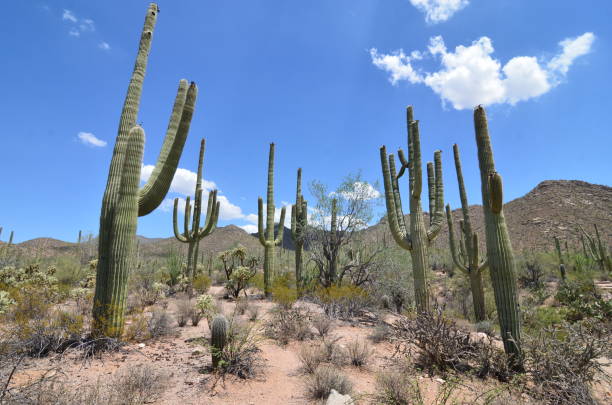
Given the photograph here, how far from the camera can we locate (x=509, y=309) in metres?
5.54

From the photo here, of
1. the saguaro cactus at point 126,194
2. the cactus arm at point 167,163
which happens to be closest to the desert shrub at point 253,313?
the saguaro cactus at point 126,194

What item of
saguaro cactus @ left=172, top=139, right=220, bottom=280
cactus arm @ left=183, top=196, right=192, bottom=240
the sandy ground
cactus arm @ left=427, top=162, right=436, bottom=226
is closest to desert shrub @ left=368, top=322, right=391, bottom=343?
the sandy ground

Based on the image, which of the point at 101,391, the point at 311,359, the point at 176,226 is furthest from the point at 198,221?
the point at 101,391

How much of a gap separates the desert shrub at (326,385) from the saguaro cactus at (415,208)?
3836mm

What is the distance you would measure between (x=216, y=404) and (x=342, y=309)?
637 centimetres

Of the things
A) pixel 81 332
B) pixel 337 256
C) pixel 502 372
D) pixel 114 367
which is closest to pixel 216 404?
pixel 114 367

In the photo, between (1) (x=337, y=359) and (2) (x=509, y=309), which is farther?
(1) (x=337, y=359)

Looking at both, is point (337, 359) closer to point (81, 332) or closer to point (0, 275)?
point (81, 332)

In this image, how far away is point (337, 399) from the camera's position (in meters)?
4.24

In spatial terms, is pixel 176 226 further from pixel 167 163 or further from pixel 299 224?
pixel 167 163

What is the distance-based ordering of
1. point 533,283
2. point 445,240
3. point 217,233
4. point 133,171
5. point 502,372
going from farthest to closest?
1. point 217,233
2. point 445,240
3. point 533,283
4. point 133,171
5. point 502,372

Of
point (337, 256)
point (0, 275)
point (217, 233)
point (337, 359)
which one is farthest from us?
point (217, 233)

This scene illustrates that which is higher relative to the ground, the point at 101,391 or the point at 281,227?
the point at 281,227

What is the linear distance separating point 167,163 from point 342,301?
21.5ft
